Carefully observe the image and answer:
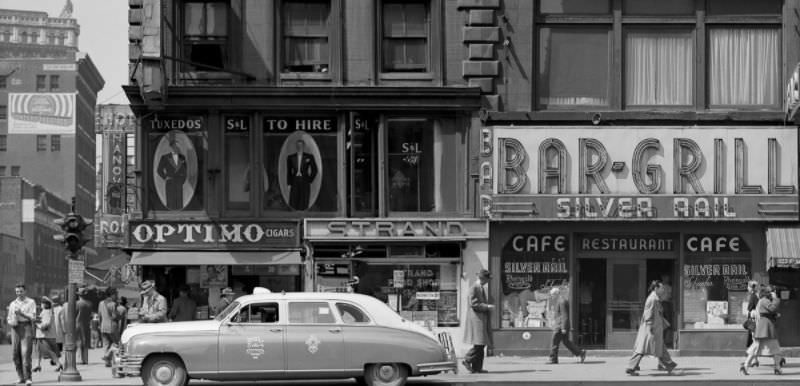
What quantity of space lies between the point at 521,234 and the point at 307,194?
5216mm

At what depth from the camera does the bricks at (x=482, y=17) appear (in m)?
31.8

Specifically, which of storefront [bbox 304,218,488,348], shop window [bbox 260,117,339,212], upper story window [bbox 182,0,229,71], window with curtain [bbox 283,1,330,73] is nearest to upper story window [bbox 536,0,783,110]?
storefront [bbox 304,218,488,348]

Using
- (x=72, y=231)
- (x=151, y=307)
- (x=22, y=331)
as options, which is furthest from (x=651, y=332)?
(x=22, y=331)

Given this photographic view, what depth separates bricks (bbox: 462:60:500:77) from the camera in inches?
1249

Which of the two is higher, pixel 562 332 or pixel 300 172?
pixel 300 172

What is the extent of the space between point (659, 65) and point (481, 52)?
4.37m

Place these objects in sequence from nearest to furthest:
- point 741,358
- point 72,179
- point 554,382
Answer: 1. point 554,382
2. point 741,358
3. point 72,179

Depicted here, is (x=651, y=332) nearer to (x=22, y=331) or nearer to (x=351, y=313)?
(x=351, y=313)

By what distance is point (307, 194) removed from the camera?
32250mm

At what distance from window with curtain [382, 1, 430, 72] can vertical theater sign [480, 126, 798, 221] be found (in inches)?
105

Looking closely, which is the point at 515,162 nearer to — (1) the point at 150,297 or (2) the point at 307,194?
(2) the point at 307,194

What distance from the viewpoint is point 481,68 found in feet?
104

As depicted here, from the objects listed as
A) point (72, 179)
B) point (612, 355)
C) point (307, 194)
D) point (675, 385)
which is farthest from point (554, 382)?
point (72, 179)

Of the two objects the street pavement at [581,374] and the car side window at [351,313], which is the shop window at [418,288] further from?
the car side window at [351,313]
